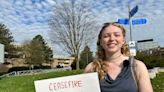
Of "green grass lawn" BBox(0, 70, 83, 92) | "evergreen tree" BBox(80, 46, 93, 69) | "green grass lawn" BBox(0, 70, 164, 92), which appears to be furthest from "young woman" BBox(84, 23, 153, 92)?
"evergreen tree" BBox(80, 46, 93, 69)

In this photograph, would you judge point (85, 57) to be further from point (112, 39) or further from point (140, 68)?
point (140, 68)

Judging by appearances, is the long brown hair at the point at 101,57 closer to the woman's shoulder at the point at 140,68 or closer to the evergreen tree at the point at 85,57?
the woman's shoulder at the point at 140,68

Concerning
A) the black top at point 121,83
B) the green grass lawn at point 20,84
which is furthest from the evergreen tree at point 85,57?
the black top at point 121,83

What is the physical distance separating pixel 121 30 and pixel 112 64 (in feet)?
1.08

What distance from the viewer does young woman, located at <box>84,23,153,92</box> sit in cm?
347

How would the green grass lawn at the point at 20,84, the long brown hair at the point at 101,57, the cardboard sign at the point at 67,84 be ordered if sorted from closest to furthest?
1. the long brown hair at the point at 101,57
2. the cardboard sign at the point at 67,84
3. the green grass lawn at the point at 20,84

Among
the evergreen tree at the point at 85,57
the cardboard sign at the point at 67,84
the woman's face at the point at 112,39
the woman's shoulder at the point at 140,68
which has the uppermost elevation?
the woman's face at the point at 112,39

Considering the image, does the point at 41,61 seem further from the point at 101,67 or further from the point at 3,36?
the point at 101,67

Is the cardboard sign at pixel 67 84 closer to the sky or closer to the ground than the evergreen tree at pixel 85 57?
closer to the sky

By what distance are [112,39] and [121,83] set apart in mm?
426

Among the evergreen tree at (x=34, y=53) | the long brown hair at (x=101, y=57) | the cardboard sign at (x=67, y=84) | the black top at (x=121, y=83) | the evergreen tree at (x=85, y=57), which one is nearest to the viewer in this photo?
the black top at (x=121, y=83)

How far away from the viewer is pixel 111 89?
11.4 feet

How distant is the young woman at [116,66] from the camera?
3474mm

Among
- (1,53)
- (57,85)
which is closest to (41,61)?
(1,53)
